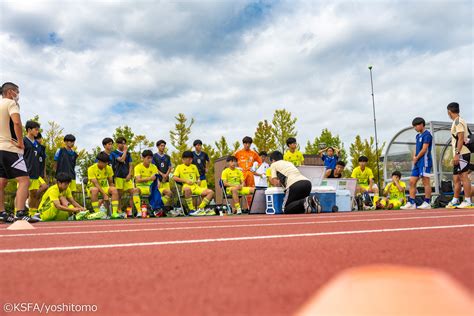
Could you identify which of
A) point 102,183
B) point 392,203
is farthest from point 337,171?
point 102,183

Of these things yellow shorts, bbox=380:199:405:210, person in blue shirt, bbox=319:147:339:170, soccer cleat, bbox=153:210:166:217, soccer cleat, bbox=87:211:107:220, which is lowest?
yellow shorts, bbox=380:199:405:210

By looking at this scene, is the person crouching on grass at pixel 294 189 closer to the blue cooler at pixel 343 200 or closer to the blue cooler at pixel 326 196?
the blue cooler at pixel 326 196

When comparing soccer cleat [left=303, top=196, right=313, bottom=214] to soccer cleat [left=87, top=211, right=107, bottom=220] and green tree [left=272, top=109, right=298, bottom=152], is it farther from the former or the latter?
green tree [left=272, top=109, right=298, bottom=152]

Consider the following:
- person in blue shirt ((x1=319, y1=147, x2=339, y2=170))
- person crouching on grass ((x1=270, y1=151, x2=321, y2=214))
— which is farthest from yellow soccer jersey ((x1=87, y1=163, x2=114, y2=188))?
person in blue shirt ((x1=319, y1=147, x2=339, y2=170))

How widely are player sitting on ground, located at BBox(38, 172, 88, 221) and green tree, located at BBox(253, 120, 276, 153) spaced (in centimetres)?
2182

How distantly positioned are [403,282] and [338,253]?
128cm

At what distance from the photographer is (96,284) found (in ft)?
5.34

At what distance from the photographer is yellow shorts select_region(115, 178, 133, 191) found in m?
11.1

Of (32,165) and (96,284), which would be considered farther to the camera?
(32,165)

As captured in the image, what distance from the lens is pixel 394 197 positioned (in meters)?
Answer: 12.8

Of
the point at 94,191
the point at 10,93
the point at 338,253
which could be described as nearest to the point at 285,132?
the point at 94,191

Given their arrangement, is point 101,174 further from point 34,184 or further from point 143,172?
point 34,184

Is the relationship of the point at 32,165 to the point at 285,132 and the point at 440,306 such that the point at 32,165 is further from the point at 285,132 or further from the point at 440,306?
the point at 285,132

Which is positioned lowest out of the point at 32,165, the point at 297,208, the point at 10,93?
the point at 297,208
